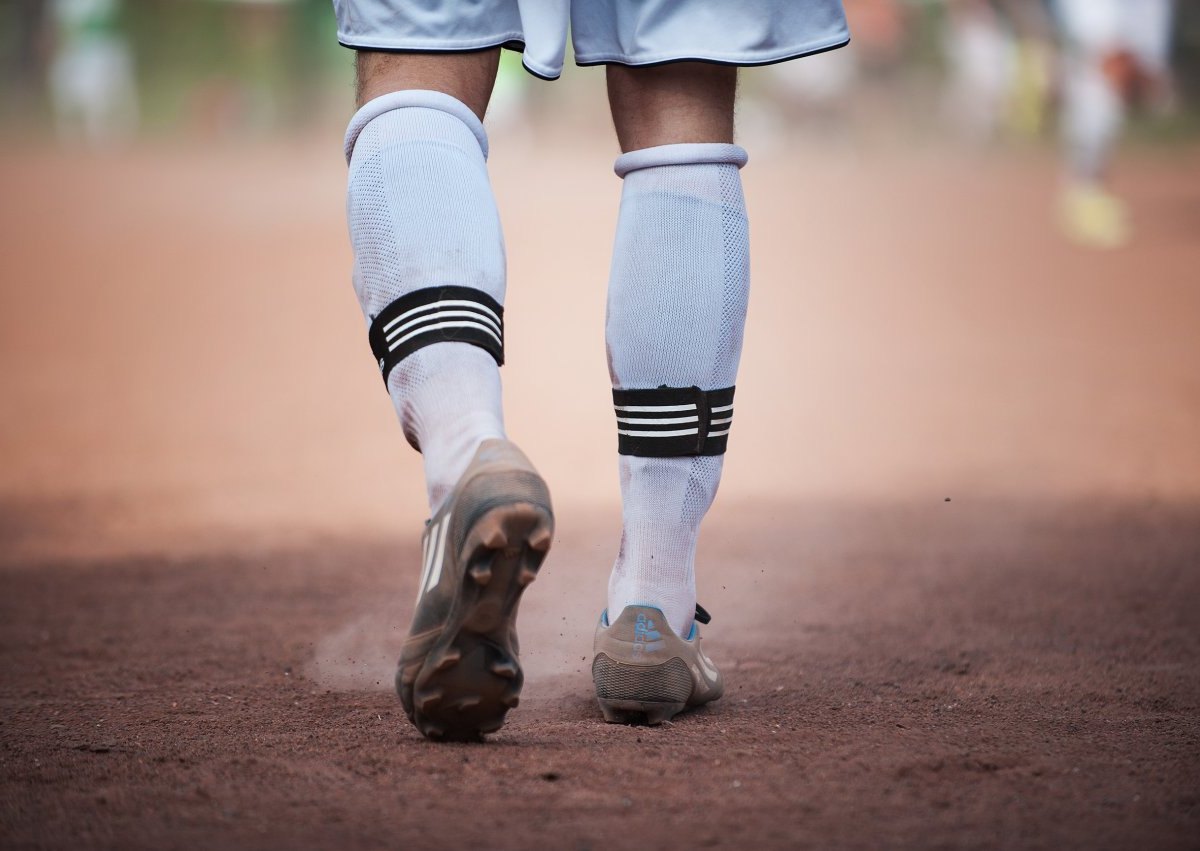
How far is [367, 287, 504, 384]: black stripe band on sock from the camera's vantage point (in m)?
0.98

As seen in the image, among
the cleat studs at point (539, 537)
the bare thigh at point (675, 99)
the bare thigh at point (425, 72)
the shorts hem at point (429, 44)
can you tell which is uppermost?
the shorts hem at point (429, 44)

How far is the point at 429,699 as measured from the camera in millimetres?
960

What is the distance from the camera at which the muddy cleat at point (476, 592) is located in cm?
88

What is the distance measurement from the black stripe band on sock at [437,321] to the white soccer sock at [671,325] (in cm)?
19

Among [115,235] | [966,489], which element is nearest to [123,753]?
[966,489]

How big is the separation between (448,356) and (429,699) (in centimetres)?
25

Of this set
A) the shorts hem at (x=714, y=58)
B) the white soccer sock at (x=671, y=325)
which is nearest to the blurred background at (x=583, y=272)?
the white soccer sock at (x=671, y=325)

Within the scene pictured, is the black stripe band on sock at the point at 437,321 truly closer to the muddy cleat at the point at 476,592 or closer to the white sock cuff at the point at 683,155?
the muddy cleat at the point at 476,592

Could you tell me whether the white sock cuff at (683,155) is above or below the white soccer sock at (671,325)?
above

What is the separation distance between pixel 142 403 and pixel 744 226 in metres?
3.23

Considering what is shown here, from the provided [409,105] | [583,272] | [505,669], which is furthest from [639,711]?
[583,272]

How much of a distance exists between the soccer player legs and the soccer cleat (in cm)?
783

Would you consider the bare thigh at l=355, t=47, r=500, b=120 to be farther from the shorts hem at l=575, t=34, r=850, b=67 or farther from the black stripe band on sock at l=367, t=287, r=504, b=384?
the black stripe band on sock at l=367, t=287, r=504, b=384

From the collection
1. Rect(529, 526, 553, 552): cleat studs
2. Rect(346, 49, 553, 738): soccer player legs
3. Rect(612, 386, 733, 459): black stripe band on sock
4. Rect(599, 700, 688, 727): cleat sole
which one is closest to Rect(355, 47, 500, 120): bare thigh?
Rect(346, 49, 553, 738): soccer player legs
